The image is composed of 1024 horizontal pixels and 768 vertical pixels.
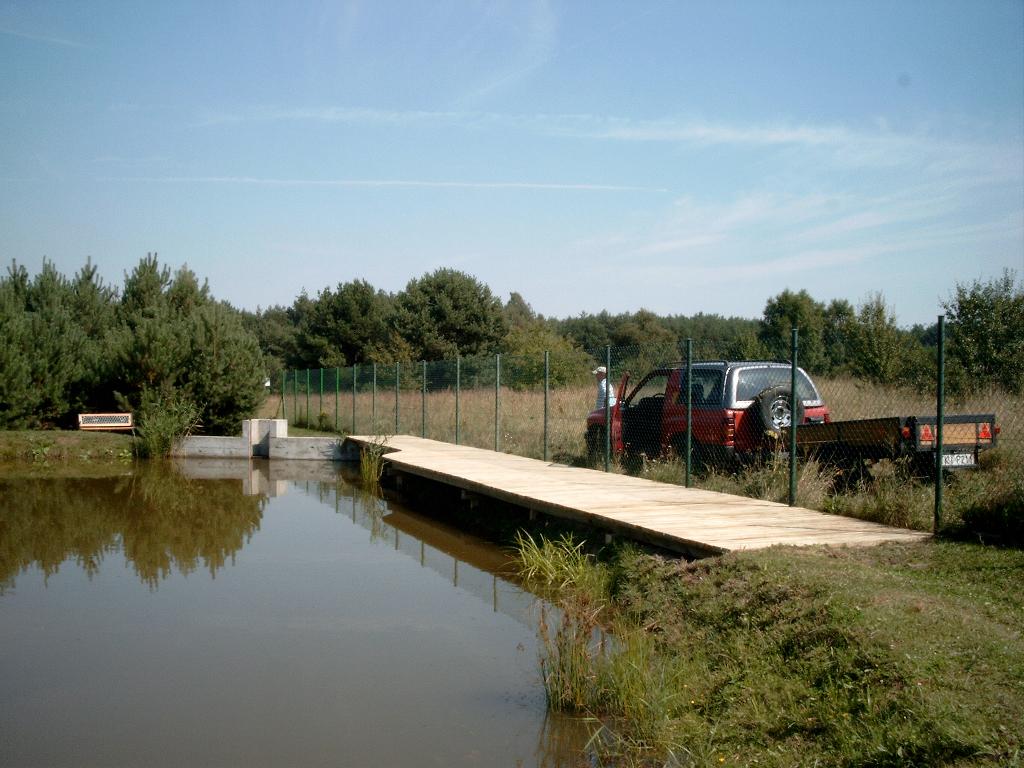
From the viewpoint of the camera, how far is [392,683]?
604 centimetres

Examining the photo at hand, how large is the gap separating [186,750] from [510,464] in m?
9.60

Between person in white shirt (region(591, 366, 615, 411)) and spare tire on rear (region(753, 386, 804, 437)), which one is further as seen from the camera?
person in white shirt (region(591, 366, 615, 411))

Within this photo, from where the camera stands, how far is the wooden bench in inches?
902

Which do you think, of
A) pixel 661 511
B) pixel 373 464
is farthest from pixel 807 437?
pixel 373 464

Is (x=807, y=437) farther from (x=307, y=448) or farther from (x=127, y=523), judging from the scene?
(x=307, y=448)

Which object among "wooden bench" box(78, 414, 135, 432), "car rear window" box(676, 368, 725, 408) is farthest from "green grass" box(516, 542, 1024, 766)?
"wooden bench" box(78, 414, 135, 432)

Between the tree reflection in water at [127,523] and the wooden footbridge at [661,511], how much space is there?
3.18 m

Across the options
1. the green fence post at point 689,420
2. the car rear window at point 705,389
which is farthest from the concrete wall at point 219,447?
the green fence post at point 689,420

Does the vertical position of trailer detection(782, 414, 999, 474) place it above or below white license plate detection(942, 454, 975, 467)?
above

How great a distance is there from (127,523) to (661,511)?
7975 millimetres

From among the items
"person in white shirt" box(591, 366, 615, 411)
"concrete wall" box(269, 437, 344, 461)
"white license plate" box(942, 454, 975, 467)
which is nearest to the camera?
"white license plate" box(942, 454, 975, 467)

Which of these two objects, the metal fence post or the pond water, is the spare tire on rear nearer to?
the pond water

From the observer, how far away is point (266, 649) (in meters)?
6.77

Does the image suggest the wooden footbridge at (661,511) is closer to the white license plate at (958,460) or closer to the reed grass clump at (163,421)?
the white license plate at (958,460)
